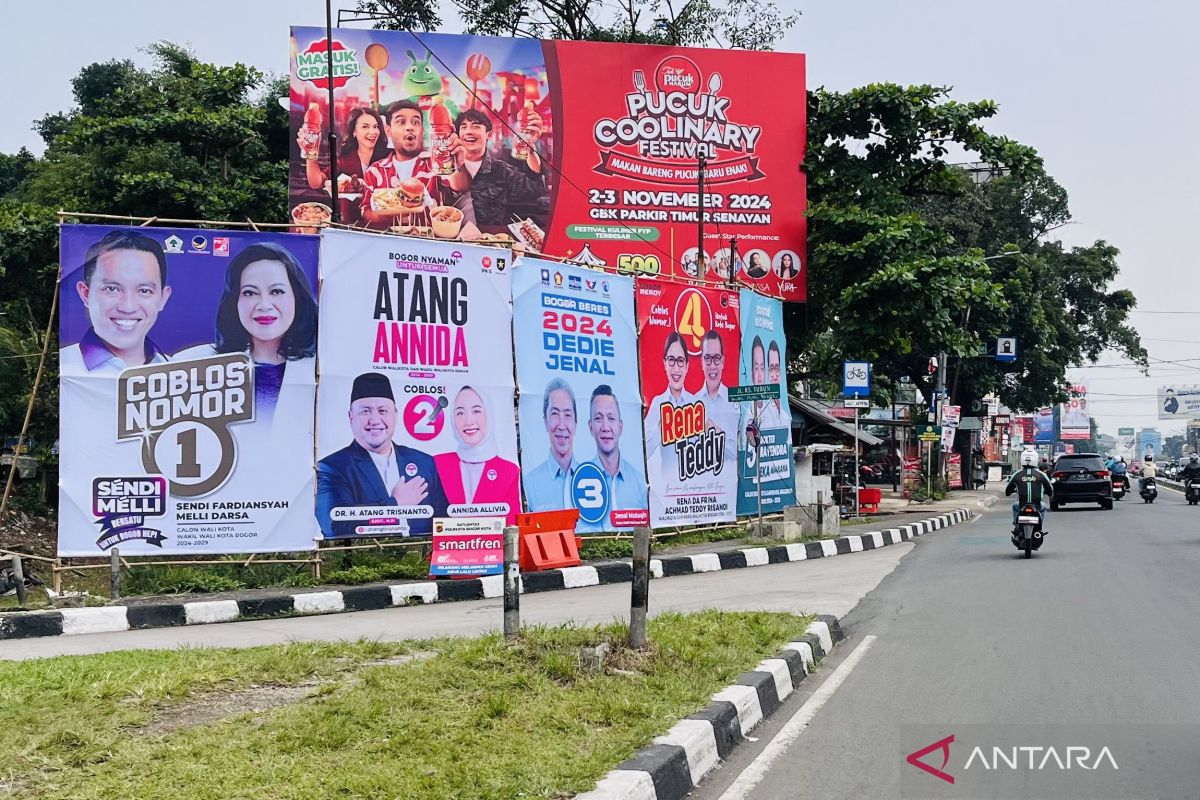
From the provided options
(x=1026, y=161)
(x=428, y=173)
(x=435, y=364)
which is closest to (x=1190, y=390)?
(x=1026, y=161)

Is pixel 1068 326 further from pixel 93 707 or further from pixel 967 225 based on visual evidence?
pixel 93 707

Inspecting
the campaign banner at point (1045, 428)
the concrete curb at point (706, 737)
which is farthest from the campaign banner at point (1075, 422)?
the concrete curb at point (706, 737)

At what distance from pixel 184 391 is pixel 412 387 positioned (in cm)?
247

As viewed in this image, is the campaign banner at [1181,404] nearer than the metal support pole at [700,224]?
No

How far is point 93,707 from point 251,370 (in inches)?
285

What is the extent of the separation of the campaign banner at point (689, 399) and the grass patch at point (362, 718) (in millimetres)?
9253

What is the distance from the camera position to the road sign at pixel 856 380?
2105 centimetres

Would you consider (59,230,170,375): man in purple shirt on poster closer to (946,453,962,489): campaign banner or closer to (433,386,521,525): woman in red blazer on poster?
(433,386,521,525): woman in red blazer on poster

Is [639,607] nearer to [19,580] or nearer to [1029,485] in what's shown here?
Answer: [19,580]

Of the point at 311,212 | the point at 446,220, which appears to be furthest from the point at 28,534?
the point at 446,220

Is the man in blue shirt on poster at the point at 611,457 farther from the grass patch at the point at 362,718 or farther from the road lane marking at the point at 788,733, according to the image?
the grass patch at the point at 362,718

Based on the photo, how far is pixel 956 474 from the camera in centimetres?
5762

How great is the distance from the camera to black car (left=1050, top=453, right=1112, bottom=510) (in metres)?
30.8

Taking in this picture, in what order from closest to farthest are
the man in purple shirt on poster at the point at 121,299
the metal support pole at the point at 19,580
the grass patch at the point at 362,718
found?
the grass patch at the point at 362,718 < the metal support pole at the point at 19,580 < the man in purple shirt on poster at the point at 121,299
